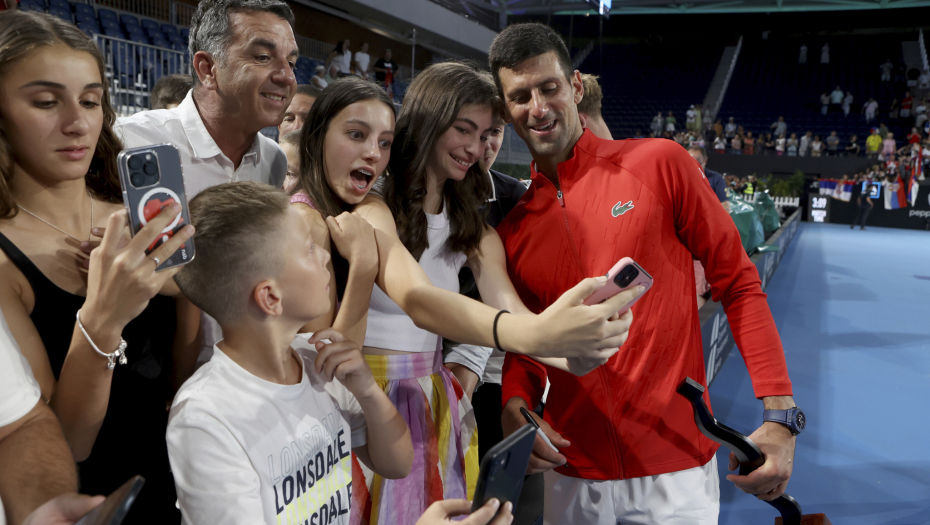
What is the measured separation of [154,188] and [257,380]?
→ 0.40 metres

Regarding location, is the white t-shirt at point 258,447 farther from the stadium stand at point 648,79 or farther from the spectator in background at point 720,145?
the stadium stand at point 648,79

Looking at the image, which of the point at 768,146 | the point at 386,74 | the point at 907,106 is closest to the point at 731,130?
the point at 768,146

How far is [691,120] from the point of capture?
2234 cm

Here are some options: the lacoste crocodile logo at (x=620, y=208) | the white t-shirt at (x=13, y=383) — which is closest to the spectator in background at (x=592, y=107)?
the lacoste crocodile logo at (x=620, y=208)

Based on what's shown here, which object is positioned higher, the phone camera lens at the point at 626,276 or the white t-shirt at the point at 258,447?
the phone camera lens at the point at 626,276

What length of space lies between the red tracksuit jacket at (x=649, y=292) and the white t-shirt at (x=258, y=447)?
0.61m

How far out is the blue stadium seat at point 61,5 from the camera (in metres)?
8.86

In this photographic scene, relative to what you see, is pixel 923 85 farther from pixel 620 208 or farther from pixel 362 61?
Answer: pixel 620 208

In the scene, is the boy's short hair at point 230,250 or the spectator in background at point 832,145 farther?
the spectator in background at point 832,145

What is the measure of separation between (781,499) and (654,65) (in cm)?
2774

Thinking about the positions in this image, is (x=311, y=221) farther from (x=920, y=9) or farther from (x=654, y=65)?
(x=920, y=9)

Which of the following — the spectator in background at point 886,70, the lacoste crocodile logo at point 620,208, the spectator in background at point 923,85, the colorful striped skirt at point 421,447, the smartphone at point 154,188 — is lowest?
the colorful striped skirt at point 421,447

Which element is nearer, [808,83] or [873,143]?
[873,143]

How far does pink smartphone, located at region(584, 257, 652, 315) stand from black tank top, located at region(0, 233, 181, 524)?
935 mm
